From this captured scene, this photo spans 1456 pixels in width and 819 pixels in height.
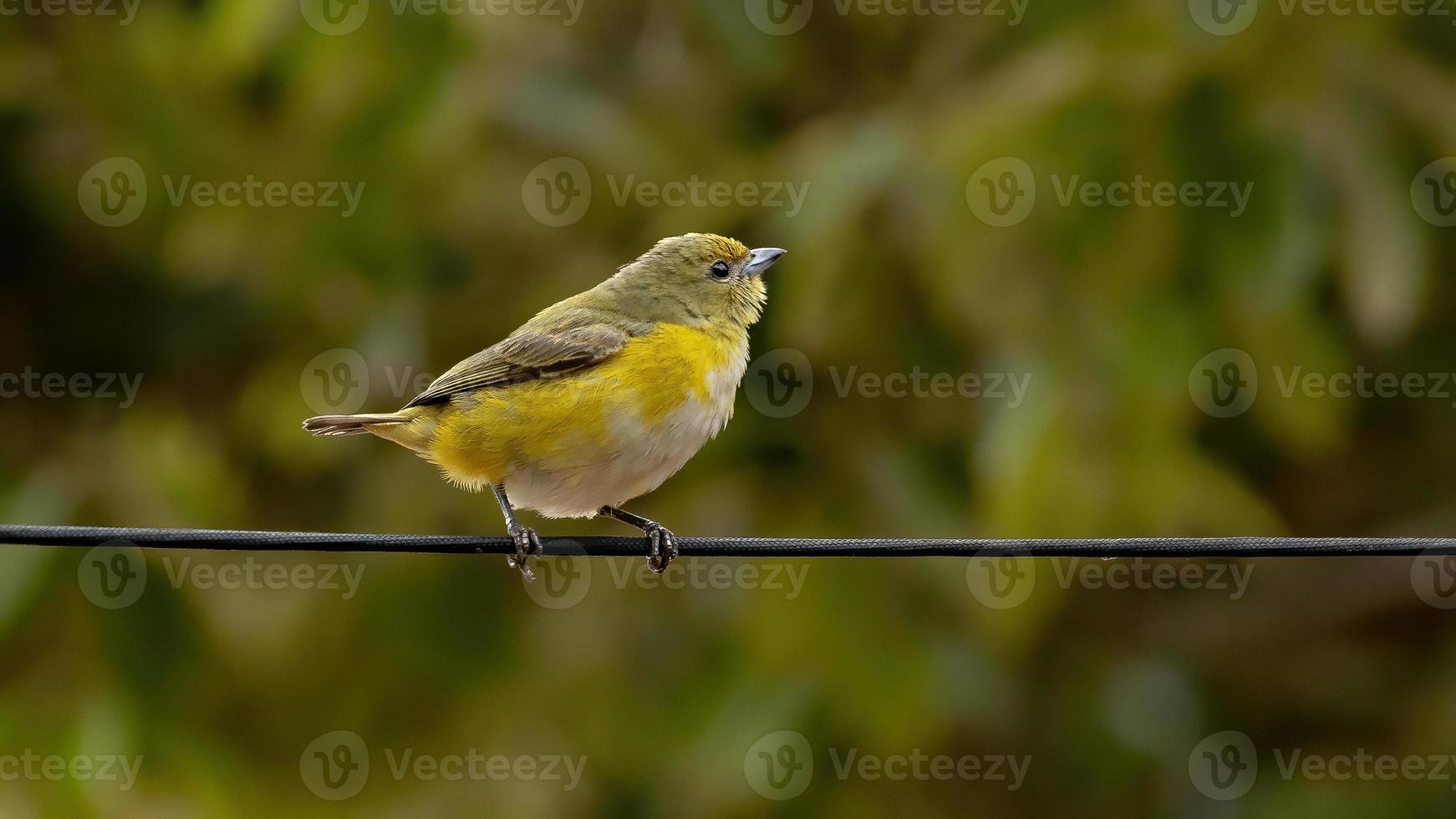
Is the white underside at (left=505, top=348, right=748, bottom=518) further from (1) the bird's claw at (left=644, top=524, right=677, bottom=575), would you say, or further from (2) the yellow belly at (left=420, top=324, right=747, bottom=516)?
(1) the bird's claw at (left=644, top=524, right=677, bottom=575)

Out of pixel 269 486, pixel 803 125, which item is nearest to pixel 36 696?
pixel 269 486

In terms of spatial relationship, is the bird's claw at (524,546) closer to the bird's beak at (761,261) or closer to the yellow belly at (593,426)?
the yellow belly at (593,426)

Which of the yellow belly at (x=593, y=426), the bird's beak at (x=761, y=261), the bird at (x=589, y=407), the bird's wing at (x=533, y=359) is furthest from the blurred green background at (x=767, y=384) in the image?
the bird's wing at (x=533, y=359)

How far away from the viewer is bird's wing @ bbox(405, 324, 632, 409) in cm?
526

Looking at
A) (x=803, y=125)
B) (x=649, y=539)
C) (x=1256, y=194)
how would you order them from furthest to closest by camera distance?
(x=803, y=125) → (x=1256, y=194) → (x=649, y=539)

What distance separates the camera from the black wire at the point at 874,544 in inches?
140

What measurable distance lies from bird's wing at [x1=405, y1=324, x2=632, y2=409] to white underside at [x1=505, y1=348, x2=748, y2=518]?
311 millimetres

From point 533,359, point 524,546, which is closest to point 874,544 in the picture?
point 524,546

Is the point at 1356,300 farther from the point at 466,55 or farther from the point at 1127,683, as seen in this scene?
the point at 466,55

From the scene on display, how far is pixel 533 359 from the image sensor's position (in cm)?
534

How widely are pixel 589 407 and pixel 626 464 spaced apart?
8.6 inches

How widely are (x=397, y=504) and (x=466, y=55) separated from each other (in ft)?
6.09

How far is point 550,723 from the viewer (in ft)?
22.8

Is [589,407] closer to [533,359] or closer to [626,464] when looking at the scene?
[626,464]
